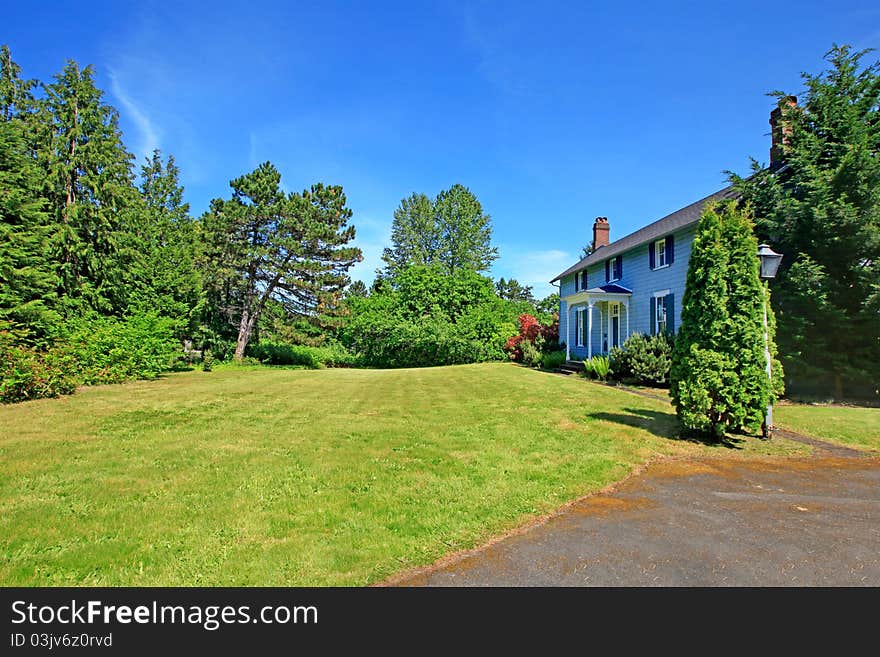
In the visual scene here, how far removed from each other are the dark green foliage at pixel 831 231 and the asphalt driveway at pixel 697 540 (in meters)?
9.22

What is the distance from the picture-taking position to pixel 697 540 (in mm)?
3592

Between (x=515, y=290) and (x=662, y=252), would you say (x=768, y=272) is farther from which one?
(x=515, y=290)

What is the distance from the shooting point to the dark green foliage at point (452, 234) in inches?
1780

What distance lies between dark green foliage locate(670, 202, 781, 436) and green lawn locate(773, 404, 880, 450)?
1.98m

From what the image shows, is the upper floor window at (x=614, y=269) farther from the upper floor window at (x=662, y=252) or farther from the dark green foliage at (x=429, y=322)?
the dark green foliage at (x=429, y=322)

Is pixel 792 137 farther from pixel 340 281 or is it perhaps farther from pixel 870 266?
pixel 340 281

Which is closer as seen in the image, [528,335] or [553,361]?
[553,361]

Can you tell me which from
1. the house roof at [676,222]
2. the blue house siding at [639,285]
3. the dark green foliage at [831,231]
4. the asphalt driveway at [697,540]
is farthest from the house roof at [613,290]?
the asphalt driveway at [697,540]

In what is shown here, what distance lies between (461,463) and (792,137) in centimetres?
1579

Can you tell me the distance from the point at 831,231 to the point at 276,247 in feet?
84.8

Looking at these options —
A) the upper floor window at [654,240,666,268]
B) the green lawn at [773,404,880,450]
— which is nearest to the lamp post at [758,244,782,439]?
the green lawn at [773,404,880,450]

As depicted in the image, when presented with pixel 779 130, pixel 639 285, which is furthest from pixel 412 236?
pixel 779 130

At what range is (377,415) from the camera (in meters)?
9.30
